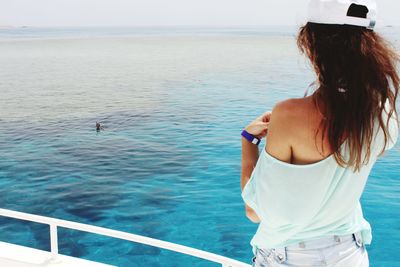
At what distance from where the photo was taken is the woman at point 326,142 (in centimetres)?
106

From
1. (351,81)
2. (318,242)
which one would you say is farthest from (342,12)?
(318,242)

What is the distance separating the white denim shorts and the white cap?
0.54m

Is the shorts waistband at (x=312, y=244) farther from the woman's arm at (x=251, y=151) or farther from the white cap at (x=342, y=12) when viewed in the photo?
the white cap at (x=342, y=12)

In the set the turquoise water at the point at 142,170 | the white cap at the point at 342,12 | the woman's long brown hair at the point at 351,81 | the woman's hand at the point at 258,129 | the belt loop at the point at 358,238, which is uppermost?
the white cap at the point at 342,12

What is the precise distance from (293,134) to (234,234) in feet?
22.9

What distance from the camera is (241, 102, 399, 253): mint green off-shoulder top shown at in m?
1.10

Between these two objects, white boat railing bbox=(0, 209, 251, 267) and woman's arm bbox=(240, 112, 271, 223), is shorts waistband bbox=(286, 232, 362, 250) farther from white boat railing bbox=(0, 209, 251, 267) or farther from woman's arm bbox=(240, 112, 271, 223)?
white boat railing bbox=(0, 209, 251, 267)

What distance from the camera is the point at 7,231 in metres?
7.92

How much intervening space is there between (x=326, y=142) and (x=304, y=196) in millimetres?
147

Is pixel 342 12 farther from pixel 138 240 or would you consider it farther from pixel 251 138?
pixel 138 240

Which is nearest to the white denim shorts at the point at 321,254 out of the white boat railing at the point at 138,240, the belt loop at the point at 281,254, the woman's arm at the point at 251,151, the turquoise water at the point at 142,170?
the belt loop at the point at 281,254

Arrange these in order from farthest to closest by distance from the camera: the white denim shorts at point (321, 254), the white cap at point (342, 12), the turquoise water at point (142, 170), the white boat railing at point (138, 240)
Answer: the turquoise water at point (142, 170) < the white boat railing at point (138, 240) < the white denim shorts at point (321, 254) < the white cap at point (342, 12)

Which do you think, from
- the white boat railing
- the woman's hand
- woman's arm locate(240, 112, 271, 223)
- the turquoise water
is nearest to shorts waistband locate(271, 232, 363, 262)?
woman's arm locate(240, 112, 271, 223)

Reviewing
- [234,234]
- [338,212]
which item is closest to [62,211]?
[234,234]
